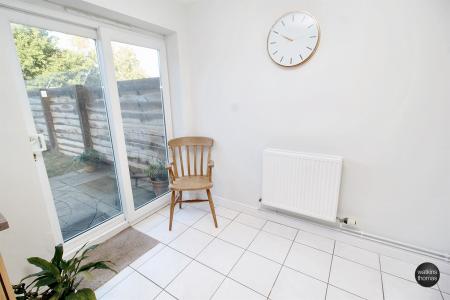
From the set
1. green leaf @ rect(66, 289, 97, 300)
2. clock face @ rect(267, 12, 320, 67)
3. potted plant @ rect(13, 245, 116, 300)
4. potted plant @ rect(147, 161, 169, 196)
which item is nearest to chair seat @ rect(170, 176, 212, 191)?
potted plant @ rect(147, 161, 169, 196)

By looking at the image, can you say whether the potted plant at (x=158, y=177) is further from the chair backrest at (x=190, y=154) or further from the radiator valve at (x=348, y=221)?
the radiator valve at (x=348, y=221)

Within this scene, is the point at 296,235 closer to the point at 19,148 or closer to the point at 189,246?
the point at 189,246

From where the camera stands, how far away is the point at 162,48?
2.50m

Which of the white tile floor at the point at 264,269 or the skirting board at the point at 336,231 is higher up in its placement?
the skirting board at the point at 336,231

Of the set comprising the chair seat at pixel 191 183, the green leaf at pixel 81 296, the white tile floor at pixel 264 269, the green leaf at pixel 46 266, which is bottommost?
the white tile floor at pixel 264 269

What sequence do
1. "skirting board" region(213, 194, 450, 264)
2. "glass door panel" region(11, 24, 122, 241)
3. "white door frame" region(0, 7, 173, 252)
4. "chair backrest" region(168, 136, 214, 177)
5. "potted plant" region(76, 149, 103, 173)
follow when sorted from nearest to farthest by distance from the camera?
"white door frame" region(0, 7, 173, 252) < "glass door panel" region(11, 24, 122, 241) < "skirting board" region(213, 194, 450, 264) < "potted plant" region(76, 149, 103, 173) < "chair backrest" region(168, 136, 214, 177)

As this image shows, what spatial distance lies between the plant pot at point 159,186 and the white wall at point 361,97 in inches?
47.3

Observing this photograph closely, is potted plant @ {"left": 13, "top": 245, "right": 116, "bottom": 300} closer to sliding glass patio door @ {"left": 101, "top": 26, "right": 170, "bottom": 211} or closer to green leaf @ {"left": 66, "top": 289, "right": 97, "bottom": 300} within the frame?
green leaf @ {"left": 66, "top": 289, "right": 97, "bottom": 300}

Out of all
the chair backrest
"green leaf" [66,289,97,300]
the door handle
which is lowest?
"green leaf" [66,289,97,300]

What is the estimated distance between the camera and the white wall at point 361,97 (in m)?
1.51

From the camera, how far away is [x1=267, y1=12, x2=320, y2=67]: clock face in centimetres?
178

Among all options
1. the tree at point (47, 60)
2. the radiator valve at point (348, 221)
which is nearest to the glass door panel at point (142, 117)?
the tree at point (47, 60)

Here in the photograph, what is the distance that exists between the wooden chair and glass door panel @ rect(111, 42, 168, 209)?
266mm

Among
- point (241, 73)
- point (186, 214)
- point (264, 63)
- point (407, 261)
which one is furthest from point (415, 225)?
point (186, 214)
